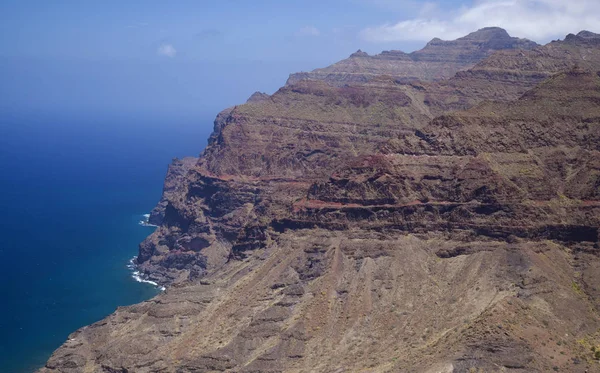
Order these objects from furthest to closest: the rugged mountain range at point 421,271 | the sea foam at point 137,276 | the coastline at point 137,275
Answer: the sea foam at point 137,276 < the coastline at point 137,275 < the rugged mountain range at point 421,271

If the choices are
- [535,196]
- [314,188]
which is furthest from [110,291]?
[535,196]

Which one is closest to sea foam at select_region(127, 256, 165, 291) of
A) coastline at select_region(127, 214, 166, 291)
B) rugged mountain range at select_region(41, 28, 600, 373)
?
coastline at select_region(127, 214, 166, 291)

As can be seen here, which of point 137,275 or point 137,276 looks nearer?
point 137,276

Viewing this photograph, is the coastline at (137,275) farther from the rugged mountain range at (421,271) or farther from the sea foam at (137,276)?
the rugged mountain range at (421,271)

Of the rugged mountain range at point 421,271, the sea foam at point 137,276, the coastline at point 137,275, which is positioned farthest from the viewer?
the sea foam at point 137,276

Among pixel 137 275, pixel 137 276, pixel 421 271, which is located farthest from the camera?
pixel 137 275

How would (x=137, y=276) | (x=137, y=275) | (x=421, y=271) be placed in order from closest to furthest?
(x=421, y=271) → (x=137, y=276) → (x=137, y=275)

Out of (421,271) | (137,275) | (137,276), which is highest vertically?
(421,271)

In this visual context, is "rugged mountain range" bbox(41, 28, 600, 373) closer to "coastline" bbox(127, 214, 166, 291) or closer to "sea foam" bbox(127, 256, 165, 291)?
"coastline" bbox(127, 214, 166, 291)

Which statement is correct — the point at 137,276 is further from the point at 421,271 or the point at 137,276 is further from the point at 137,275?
the point at 421,271

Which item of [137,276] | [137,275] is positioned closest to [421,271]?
[137,276]

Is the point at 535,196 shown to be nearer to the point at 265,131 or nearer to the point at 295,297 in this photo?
the point at 295,297

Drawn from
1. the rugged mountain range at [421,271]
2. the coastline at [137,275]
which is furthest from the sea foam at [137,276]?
the rugged mountain range at [421,271]
